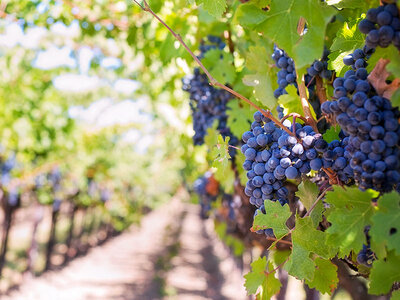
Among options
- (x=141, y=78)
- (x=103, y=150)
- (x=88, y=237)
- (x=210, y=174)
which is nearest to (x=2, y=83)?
(x=141, y=78)

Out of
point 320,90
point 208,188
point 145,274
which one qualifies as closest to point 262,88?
point 320,90

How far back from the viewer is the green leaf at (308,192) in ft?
4.53

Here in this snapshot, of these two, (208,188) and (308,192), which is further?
(208,188)

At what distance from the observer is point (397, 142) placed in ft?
3.45

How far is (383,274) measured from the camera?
112 centimetres

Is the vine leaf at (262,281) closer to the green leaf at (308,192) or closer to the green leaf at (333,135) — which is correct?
the green leaf at (308,192)

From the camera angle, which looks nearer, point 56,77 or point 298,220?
point 298,220

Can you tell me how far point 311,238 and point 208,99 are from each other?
1573 mm

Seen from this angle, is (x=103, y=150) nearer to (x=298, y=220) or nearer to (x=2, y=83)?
(x=2, y=83)

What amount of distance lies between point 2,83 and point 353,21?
6897 mm

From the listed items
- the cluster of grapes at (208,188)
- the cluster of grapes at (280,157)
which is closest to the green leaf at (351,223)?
the cluster of grapes at (280,157)

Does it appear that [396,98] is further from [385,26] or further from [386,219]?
[386,219]

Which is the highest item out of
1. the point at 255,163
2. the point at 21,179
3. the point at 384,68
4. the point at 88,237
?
the point at 384,68

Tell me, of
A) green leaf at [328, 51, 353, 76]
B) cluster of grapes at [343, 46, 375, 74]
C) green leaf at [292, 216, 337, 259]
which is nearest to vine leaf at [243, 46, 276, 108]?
green leaf at [328, 51, 353, 76]
